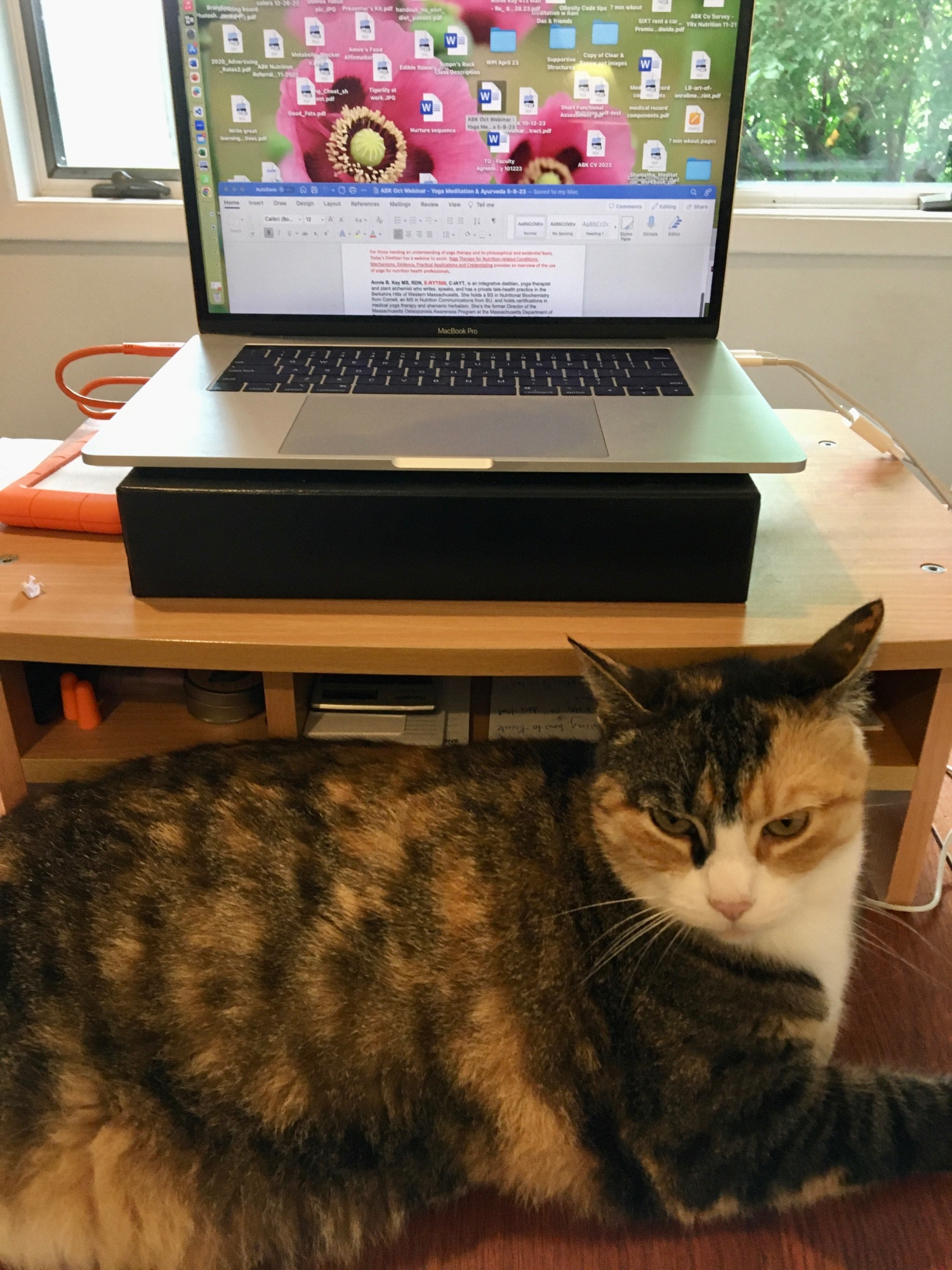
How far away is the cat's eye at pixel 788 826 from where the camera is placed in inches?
28.4

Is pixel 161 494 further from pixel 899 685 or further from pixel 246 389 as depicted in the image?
pixel 899 685

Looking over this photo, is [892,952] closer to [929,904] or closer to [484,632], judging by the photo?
[929,904]

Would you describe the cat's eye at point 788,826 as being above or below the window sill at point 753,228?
below

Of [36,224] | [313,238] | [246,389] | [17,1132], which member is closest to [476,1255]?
[17,1132]

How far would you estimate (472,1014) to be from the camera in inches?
29.1

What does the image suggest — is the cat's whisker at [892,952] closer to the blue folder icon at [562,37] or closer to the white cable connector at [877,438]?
the white cable connector at [877,438]

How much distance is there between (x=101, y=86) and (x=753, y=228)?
1.11 m

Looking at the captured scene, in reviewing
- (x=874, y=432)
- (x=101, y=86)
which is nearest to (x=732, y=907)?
(x=874, y=432)

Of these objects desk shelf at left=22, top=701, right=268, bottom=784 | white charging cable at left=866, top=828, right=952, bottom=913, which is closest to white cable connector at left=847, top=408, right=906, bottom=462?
white charging cable at left=866, top=828, right=952, bottom=913

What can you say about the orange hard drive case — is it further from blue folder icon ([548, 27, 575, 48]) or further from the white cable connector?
the white cable connector

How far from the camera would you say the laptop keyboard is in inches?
37.0

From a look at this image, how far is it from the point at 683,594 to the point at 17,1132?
0.67 meters

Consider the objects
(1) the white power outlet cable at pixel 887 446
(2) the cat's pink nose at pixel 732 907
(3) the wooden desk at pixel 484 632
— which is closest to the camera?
(2) the cat's pink nose at pixel 732 907

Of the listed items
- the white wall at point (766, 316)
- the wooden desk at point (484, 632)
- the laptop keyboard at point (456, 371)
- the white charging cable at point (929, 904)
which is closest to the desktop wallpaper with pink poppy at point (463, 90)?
→ the laptop keyboard at point (456, 371)
